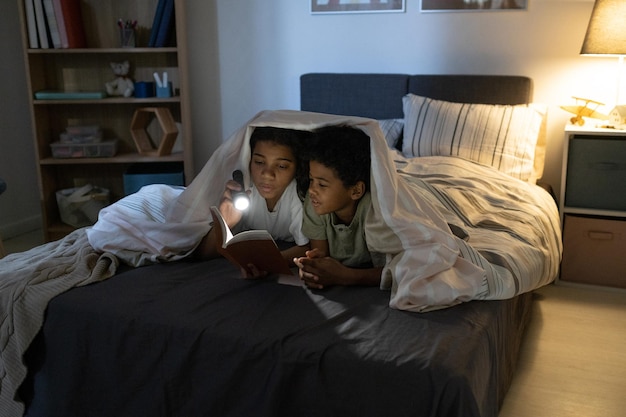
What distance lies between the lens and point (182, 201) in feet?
7.23

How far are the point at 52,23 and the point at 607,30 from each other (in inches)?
107

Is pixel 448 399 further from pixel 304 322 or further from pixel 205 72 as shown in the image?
pixel 205 72

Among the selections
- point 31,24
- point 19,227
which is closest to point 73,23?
point 31,24

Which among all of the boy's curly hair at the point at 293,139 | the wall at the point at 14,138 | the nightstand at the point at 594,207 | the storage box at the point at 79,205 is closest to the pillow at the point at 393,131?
the nightstand at the point at 594,207

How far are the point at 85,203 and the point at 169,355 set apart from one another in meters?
2.34

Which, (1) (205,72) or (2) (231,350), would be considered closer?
(2) (231,350)

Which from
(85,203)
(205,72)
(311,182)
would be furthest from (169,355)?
(205,72)

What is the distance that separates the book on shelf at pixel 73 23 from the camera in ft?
11.8

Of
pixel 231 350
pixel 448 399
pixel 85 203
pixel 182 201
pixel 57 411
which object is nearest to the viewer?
pixel 448 399

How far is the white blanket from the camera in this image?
177 cm

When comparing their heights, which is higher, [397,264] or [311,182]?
[311,182]

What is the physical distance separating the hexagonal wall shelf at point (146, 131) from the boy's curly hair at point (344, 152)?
2026 mm

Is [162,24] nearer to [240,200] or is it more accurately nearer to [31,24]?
[31,24]

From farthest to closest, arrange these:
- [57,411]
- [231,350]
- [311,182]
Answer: [311,182] → [57,411] → [231,350]
